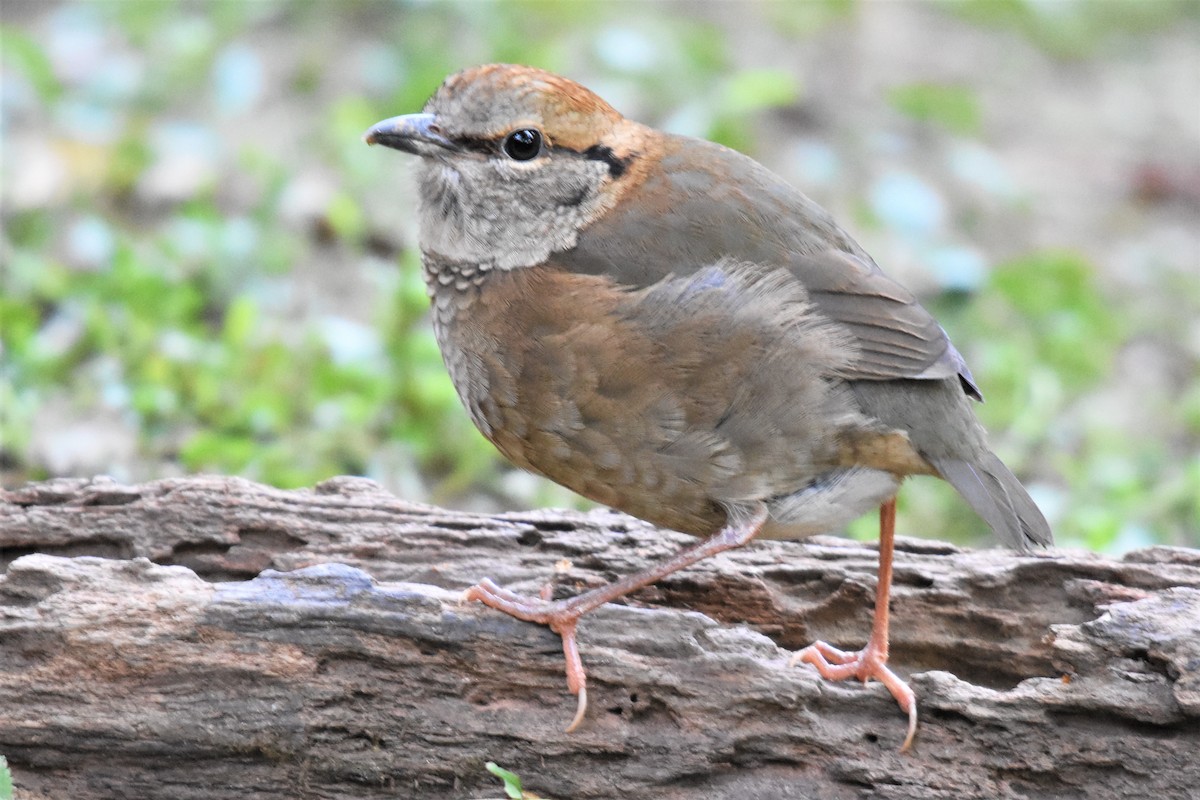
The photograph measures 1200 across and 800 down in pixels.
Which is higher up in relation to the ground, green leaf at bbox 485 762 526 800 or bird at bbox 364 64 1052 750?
bird at bbox 364 64 1052 750

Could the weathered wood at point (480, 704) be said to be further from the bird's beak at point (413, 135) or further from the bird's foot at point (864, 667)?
the bird's beak at point (413, 135)

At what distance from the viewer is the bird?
362 centimetres

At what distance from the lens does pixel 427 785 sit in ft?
11.2

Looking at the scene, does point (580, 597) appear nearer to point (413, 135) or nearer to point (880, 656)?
point (880, 656)

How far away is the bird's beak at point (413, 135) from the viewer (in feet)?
12.7

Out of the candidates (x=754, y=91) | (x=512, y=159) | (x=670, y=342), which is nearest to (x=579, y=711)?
(x=670, y=342)

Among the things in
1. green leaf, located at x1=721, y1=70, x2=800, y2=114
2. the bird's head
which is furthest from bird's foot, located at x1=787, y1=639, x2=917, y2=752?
green leaf, located at x1=721, y1=70, x2=800, y2=114

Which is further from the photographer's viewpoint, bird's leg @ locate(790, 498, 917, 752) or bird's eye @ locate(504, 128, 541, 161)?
bird's eye @ locate(504, 128, 541, 161)

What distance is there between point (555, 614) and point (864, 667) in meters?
0.85

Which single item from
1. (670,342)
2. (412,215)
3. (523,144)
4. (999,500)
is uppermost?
(523,144)

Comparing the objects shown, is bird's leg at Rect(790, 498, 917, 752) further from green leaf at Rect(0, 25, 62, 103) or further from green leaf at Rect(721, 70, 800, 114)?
green leaf at Rect(0, 25, 62, 103)

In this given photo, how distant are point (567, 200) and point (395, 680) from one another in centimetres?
137

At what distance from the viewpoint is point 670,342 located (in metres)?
3.61

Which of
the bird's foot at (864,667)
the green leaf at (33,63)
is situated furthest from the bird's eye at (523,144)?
the green leaf at (33,63)
